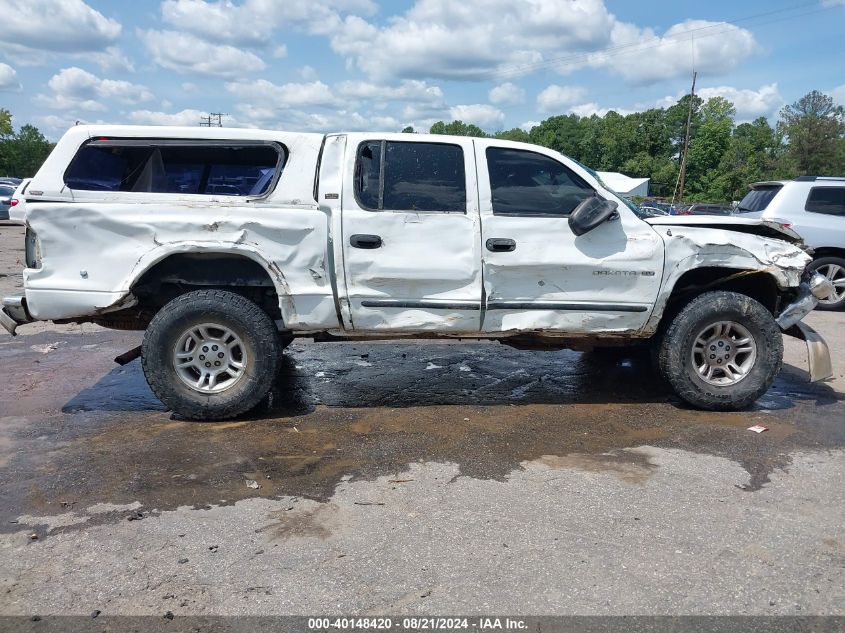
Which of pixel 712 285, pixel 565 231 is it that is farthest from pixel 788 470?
pixel 565 231

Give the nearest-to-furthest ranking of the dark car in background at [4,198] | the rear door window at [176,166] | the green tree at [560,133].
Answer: the rear door window at [176,166] < the dark car in background at [4,198] < the green tree at [560,133]

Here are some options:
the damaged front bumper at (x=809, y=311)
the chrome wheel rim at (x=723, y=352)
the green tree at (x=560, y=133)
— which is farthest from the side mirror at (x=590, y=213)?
the green tree at (x=560, y=133)

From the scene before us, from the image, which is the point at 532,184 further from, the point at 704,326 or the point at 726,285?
the point at 726,285

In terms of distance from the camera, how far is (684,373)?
5.04m

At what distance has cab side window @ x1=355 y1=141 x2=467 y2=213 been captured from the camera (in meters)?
4.78

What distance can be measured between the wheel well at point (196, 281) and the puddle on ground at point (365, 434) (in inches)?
31.1

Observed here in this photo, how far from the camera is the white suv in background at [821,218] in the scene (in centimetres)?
960

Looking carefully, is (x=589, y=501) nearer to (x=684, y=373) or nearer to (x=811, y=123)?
(x=684, y=373)

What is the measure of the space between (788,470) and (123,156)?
16.6 ft

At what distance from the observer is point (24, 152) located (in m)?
74.3

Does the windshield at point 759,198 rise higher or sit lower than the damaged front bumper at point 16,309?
higher

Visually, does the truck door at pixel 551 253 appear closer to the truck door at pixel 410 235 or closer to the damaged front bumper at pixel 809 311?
the truck door at pixel 410 235

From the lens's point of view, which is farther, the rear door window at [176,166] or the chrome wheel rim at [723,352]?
the chrome wheel rim at [723,352]

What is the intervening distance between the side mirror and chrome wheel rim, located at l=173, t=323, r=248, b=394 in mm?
2538
